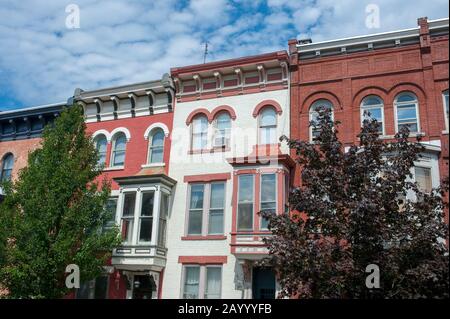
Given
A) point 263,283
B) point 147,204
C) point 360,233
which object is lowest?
point 263,283

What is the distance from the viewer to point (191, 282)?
19.0 metres

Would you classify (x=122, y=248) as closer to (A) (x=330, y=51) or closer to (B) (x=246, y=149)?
(B) (x=246, y=149)

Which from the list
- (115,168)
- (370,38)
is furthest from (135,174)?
(370,38)

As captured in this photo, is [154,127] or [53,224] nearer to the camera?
[53,224]

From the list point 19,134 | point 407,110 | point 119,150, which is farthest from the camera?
point 19,134

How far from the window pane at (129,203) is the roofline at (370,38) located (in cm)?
905

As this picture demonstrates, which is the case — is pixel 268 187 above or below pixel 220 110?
below

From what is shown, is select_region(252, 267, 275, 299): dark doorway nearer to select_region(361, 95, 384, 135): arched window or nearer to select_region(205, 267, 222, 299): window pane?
select_region(205, 267, 222, 299): window pane

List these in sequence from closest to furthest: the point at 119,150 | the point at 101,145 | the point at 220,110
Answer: the point at 220,110 < the point at 119,150 < the point at 101,145

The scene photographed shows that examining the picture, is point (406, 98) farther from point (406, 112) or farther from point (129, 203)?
point (129, 203)

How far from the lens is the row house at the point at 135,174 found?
19.3 metres

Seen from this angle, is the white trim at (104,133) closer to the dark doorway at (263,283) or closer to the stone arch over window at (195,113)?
the stone arch over window at (195,113)

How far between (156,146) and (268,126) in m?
5.05

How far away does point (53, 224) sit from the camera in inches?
704
